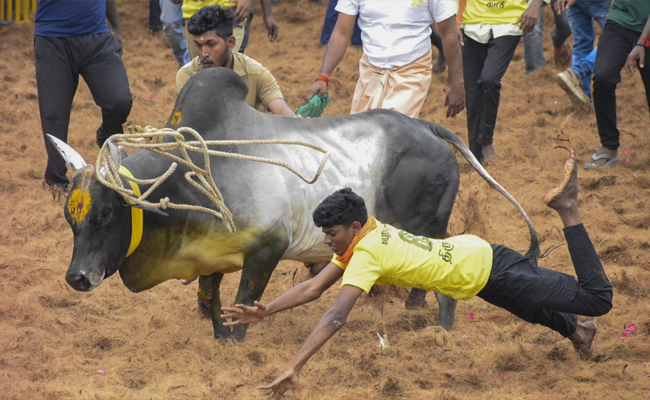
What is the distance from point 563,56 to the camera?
27.9 ft

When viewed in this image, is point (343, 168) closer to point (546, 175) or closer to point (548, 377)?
point (548, 377)

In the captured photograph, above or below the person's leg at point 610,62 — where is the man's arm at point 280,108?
above

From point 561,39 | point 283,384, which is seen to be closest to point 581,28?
point 561,39

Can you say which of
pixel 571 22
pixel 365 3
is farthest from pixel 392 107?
pixel 571 22

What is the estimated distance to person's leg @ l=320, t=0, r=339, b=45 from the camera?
27.9 ft

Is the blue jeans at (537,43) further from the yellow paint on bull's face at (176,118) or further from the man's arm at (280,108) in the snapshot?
the yellow paint on bull's face at (176,118)

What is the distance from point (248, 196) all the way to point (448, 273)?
1043 mm

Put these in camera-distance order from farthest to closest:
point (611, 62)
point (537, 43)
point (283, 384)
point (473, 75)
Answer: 1. point (537, 43)
2. point (473, 75)
3. point (611, 62)
4. point (283, 384)

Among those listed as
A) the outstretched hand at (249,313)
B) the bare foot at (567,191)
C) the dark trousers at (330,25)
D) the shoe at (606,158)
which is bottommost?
the dark trousers at (330,25)

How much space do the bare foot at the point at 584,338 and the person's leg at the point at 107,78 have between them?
3.71m

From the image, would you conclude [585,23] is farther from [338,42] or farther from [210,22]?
[210,22]

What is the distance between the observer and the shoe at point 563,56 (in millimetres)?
8422

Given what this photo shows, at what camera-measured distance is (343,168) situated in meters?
3.98

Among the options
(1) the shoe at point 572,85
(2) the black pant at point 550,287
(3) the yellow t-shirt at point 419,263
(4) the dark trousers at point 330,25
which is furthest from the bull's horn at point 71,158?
(4) the dark trousers at point 330,25
